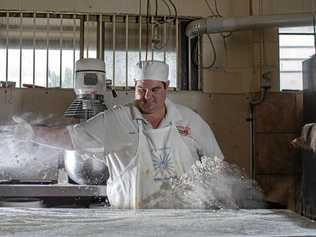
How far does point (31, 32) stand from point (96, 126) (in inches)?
43.7

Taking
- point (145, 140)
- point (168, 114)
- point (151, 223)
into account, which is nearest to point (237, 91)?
point (168, 114)

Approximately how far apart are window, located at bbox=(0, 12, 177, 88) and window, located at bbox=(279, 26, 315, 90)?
0.66m

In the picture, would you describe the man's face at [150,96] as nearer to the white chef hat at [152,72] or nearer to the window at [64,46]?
the white chef hat at [152,72]

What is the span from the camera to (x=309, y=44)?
2730 millimetres

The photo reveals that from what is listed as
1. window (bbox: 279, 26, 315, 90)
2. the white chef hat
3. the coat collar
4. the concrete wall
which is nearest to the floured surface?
the coat collar

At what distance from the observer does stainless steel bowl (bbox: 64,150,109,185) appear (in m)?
1.96

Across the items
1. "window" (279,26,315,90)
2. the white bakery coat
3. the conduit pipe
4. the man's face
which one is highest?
the conduit pipe

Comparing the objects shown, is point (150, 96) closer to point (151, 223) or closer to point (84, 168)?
point (84, 168)

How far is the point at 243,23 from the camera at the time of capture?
243 cm

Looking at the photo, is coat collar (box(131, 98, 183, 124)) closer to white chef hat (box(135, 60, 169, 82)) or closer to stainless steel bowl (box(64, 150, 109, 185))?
white chef hat (box(135, 60, 169, 82))

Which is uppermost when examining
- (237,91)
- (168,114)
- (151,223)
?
(237,91)

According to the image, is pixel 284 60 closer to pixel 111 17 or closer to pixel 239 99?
pixel 239 99

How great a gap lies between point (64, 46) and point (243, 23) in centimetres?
105

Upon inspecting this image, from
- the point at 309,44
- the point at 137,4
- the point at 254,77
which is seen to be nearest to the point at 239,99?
the point at 254,77
